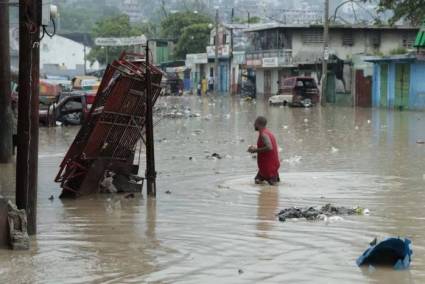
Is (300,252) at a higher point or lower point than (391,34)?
lower

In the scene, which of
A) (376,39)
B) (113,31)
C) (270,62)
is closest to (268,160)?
(270,62)

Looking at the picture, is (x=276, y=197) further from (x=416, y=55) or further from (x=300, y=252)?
(x=416, y=55)

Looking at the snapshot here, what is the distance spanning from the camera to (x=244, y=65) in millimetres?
72312

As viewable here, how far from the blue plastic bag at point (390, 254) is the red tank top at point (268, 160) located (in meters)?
5.72

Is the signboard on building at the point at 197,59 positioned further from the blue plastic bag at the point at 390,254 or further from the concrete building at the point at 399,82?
the blue plastic bag at the point at 390,254

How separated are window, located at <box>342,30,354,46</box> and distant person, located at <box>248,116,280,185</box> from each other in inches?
1915

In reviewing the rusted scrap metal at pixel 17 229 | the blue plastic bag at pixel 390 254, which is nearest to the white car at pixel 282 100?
the rusted scrap metal at pixel 17 229

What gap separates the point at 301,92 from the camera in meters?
47.6

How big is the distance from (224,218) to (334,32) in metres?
51.7

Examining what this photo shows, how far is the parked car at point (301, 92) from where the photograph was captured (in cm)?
4697

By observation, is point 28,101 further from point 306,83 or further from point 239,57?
point 239,57

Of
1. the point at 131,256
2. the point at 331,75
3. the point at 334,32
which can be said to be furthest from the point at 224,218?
the point at 334,32

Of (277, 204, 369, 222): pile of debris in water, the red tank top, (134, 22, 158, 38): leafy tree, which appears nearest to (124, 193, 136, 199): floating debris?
the red tank top

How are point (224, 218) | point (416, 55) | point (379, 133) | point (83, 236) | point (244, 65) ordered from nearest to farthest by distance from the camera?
point (83, 236), point (224, 218), point (379, 133), point (416, 55), point (244, 65)
